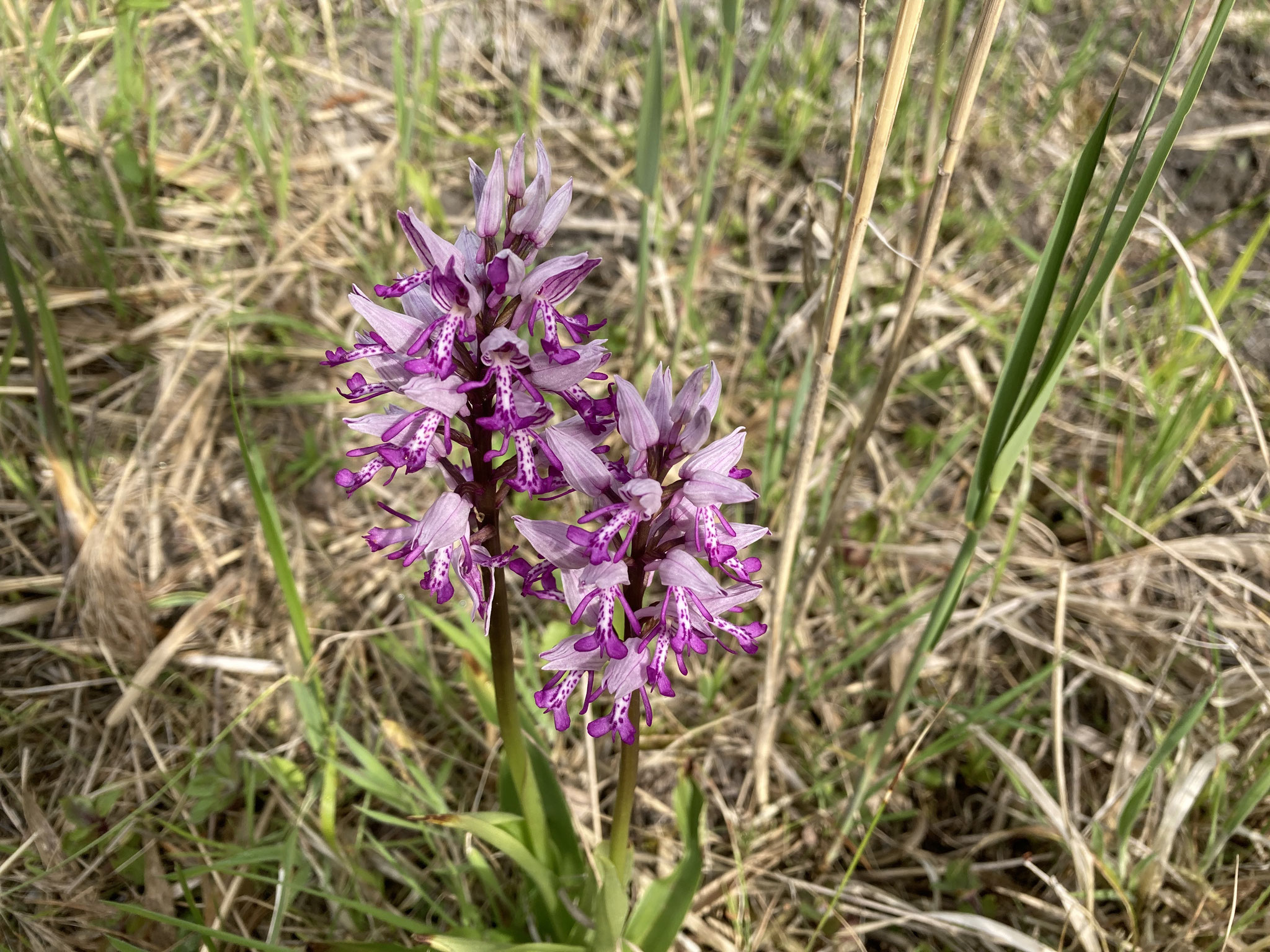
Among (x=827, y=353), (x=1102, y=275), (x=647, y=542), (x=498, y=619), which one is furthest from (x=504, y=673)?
(x=1102, y=275)

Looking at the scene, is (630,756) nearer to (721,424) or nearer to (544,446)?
(544,446)

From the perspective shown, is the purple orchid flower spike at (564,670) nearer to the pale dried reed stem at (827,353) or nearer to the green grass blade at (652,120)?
the pale dried reed stem at (827,353)

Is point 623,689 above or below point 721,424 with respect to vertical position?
above

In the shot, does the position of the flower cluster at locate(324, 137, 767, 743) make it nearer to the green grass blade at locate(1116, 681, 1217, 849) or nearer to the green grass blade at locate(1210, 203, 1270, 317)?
the green grass blade at locate(1116, 681, 1217, 849)

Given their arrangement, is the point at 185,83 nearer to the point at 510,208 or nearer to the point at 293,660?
the point at 293,660

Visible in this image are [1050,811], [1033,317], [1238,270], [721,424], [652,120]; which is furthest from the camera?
[721,424]

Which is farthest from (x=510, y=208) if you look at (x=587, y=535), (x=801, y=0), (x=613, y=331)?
(x=801, y=0)
